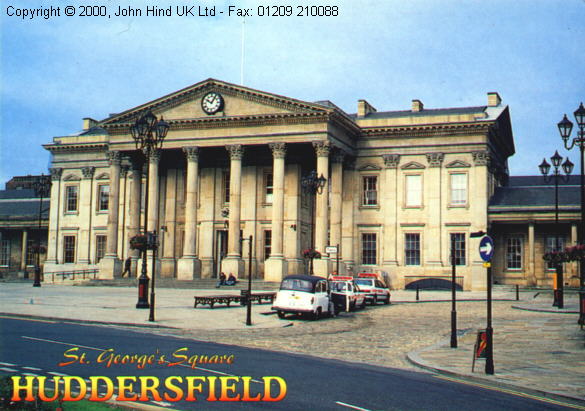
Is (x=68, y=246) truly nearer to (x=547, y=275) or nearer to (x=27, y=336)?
(x=547, y=275)

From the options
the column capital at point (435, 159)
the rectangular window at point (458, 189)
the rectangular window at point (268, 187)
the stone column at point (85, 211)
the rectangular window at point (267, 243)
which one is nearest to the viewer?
the rectangular window at point (458, 189)

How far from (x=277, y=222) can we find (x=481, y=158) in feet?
52.0

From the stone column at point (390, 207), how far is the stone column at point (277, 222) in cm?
A: 869

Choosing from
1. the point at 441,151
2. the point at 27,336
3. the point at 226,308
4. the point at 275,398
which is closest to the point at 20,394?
the point at 275,398

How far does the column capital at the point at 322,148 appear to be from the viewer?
4931cm

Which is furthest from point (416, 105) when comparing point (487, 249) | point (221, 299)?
point (487, 249)

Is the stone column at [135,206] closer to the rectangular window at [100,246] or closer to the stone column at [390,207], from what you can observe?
the rectangular window at [100,246]

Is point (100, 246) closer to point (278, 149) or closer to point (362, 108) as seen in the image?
point (278, 149)

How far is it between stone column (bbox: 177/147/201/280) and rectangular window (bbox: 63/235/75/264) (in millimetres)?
14429

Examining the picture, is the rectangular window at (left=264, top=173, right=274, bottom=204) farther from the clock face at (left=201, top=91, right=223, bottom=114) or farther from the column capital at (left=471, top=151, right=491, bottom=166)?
the column capital at (left=471, top=151, right=491, bottom=166)

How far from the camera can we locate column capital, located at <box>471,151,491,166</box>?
5162cm

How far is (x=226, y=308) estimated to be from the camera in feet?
105

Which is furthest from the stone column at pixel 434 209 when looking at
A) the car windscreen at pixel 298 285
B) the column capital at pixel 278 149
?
the car windscreen at pixel 298 285

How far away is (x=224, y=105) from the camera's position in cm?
5262
